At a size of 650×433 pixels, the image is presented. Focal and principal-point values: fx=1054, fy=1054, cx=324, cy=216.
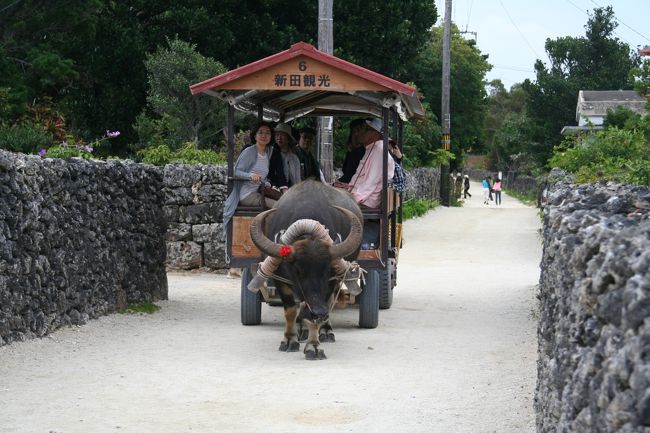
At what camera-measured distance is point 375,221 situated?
38.0ft

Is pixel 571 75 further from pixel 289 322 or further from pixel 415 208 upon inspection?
pixel 289 322

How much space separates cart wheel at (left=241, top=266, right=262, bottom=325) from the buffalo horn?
1973 mm

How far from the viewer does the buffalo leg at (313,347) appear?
964cm

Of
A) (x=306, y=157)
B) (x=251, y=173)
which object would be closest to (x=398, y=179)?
(x=306, y=157)

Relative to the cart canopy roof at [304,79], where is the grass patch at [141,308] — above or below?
below

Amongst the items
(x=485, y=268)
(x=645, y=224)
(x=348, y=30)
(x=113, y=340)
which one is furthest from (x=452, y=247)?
(x=645, y=224)

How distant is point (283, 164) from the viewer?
12.2 meters

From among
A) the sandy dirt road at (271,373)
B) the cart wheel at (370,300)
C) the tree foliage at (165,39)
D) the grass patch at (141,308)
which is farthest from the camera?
the tree foliage at (165,39)

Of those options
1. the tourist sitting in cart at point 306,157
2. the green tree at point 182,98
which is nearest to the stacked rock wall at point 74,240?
the tourist sitting in cart at point 306,157

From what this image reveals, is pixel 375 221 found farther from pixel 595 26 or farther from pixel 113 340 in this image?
pixel 595 26

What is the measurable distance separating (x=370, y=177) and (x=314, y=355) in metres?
2.75

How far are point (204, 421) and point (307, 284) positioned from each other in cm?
263

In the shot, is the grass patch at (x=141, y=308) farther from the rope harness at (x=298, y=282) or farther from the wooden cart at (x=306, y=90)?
the rope harness at (x=298, y=282)

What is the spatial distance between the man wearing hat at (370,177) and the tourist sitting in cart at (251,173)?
96 cm
